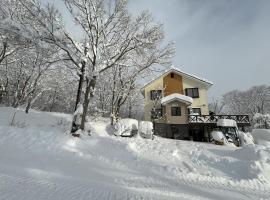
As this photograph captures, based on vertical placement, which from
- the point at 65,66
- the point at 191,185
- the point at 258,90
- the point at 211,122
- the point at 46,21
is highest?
the point at 258,90

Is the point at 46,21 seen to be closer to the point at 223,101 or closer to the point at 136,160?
the point at 136,160

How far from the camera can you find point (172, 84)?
31.1 meters

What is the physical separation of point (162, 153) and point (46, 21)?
39.1 ft

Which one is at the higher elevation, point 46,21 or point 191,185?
point 46,21

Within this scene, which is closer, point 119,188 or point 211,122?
point 119,188

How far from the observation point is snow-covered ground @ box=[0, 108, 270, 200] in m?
5.43

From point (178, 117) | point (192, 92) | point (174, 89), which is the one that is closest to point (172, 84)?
point (174, 89)

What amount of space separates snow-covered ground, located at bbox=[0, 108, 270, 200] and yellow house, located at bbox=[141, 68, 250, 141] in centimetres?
1367

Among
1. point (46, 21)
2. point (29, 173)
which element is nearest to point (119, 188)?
point (29, 173)

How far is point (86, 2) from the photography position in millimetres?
14961

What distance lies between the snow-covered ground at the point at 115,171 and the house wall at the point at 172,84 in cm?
1775

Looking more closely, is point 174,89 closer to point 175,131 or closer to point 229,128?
point 175,131

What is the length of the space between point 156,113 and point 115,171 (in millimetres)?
20683

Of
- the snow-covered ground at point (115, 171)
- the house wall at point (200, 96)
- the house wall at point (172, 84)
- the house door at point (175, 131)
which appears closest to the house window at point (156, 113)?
the house door at point (175, 131)
